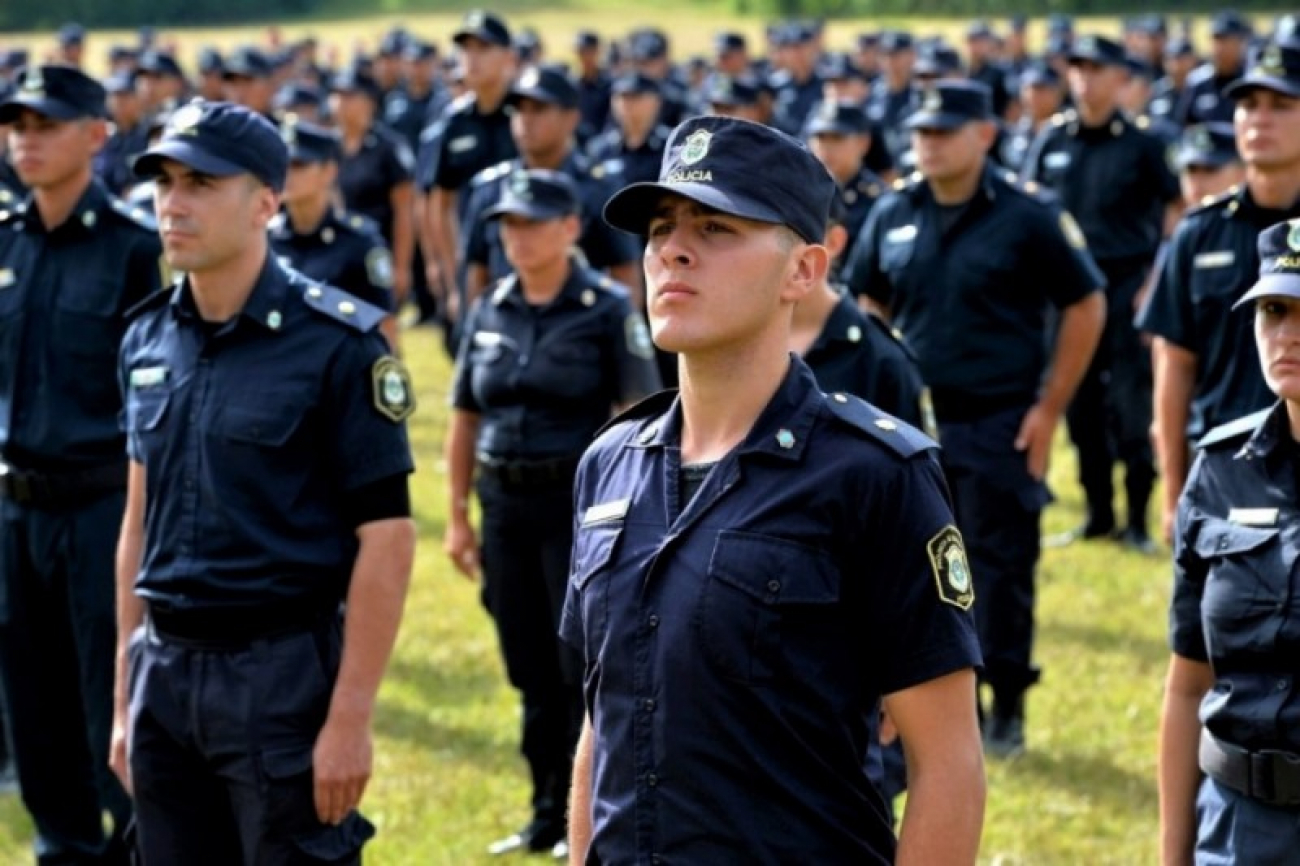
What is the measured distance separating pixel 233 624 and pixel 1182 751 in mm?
2041

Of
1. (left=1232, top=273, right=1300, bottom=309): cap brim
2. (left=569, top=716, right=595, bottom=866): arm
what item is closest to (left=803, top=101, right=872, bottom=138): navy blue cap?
(left=1232, top=273, right=1300, bottom=309): cap brim

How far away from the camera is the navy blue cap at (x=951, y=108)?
805 centimetres

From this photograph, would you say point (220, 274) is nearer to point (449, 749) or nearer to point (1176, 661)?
point (1176, 661)

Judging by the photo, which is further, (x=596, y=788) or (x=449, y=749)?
(x=449, y=749)

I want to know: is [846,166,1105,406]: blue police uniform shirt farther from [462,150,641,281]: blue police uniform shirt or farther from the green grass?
[462,150,641,281]: blue police uniform shirt

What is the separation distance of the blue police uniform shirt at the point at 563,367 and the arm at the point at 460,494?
23cm

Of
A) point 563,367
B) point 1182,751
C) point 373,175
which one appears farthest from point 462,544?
point 373,175

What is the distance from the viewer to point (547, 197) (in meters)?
7.15

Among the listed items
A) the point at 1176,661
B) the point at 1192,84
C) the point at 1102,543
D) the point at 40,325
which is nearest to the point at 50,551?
the point at 40,325

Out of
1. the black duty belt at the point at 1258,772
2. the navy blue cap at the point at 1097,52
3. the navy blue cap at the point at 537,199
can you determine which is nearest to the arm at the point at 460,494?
the navy blue cap at the point at 537,199

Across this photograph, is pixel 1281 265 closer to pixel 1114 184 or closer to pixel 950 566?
pixel 950 566

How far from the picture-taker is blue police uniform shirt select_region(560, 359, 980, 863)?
3148 mm

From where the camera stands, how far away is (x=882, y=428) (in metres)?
3.23

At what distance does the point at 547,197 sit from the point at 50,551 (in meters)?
1.99
